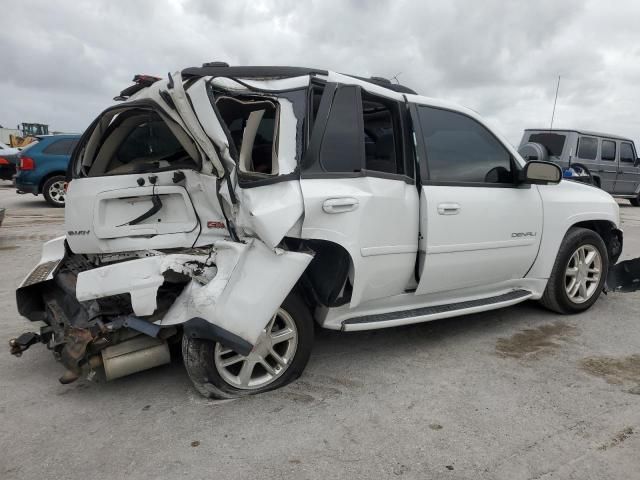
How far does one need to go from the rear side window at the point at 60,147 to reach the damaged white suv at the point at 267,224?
880 cm

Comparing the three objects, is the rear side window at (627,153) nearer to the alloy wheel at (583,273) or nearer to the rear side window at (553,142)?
the rear side window at (553,142)

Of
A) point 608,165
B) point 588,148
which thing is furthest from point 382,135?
point 608,165

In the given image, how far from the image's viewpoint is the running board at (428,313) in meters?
3.25

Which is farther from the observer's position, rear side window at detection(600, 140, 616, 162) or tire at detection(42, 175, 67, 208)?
rear side window at detection(600, 140, 616, 162)

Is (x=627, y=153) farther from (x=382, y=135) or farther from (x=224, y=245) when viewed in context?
(x=224, y=245)

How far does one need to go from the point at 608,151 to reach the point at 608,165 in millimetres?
381

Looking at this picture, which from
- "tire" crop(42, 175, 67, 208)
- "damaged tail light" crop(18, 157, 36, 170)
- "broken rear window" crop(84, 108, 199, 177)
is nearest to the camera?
"broken rear window" crop(84, 108, 199, 177)

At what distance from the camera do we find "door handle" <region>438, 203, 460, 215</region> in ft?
11.2

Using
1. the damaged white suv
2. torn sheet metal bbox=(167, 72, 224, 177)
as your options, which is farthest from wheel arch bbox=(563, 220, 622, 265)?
torn sheet metal bbox=(167, 72, 224, 177)

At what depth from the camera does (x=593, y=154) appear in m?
13.3

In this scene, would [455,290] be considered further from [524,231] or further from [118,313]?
[118,313]

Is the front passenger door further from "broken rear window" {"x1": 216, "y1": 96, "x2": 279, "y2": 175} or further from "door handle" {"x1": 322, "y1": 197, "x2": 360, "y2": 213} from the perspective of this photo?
"broken rear window" {"x1": 216, "y1": 96, "x2": 279, "y2": 175}

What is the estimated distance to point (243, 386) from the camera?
296 cm

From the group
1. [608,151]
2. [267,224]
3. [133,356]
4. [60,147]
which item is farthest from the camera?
[608,151]
